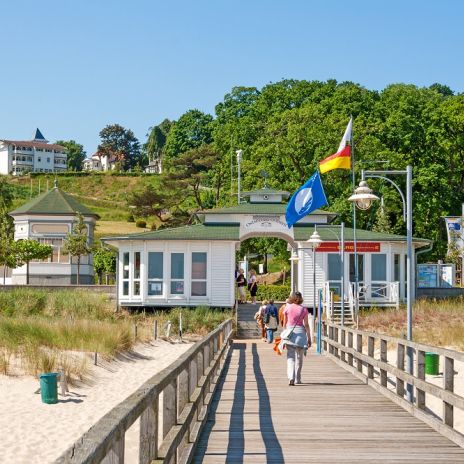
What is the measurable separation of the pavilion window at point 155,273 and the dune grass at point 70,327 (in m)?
1.10

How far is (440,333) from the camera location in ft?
99.9

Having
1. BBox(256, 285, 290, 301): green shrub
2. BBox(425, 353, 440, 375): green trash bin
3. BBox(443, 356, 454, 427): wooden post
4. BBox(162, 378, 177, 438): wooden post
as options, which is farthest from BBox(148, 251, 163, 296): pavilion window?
BBox(162, 378, 177, 438): wooden post

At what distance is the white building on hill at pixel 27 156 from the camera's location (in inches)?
7323

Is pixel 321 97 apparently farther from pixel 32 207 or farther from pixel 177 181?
pixel 32 207

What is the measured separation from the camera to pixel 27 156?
188250 millimetres

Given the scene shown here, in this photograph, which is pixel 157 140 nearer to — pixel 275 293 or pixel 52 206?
pixel 52 206

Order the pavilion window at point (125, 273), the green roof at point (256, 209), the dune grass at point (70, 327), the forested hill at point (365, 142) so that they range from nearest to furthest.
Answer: the dune grass at point (70, 327), the pavilion window at point (125, 273), the green roof at point (256, 209), the forested hill at point (365, 142)

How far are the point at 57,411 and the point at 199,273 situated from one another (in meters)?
22.4

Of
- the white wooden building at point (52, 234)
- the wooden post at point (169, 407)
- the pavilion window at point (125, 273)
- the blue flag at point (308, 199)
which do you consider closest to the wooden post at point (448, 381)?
the wooden post at point (169, 407)

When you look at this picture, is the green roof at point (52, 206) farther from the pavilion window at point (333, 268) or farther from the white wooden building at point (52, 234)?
the pavilion window at point (333, 268)

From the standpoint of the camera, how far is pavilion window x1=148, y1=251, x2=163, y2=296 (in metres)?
40.6

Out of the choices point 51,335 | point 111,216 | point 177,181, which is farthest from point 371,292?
point 111,216

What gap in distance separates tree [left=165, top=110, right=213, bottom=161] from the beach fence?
336ft

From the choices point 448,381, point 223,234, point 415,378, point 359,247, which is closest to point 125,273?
point 223,234
